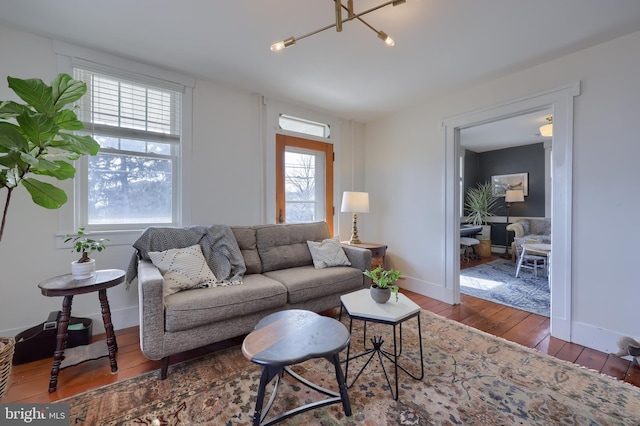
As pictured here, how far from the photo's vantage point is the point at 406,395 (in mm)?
1613

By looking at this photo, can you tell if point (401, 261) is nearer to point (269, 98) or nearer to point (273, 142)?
point (273, 142)

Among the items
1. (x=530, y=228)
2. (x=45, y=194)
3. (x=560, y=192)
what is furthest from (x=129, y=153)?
(x=530, y=228)

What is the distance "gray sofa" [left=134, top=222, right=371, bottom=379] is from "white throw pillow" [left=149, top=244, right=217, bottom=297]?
0.07m

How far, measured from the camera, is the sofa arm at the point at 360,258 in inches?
112

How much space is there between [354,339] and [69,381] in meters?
1.98

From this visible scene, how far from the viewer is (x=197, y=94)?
9.37 feet

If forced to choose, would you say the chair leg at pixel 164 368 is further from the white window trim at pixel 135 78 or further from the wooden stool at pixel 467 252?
the wooden stool at pixel 467 252

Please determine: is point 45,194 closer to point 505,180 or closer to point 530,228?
point 530,228

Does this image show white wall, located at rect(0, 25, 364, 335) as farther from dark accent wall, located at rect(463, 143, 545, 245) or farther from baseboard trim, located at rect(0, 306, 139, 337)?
dark accent wall, located at rect(463, 143, 545, 245)

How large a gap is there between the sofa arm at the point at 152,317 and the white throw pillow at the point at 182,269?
0.79 ft

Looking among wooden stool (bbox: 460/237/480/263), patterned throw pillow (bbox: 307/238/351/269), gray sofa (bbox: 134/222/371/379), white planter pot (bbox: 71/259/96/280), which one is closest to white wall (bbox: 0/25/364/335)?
gray sofa (bbox: 134/222/371/379)

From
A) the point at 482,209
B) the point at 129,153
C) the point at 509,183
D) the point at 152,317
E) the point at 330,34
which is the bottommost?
the point at 152,317

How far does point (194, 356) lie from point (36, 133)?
1.70 meters

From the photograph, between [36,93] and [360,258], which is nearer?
[36,93]
